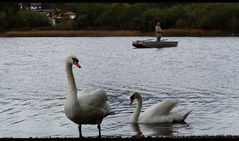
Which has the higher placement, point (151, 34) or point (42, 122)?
point (42, 122)

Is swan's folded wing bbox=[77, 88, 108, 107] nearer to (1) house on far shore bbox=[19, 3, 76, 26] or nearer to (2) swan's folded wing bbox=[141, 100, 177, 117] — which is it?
(2) swan's folded wing bbox=[141, 100, 177, 117]

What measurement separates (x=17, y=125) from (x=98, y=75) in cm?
1257

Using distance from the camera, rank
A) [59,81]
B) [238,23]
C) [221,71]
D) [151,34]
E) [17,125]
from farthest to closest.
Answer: [151,34], [238,23], [221,71], [59,81], [17,125]

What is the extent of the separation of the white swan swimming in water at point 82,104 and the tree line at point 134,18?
57632 millimetres

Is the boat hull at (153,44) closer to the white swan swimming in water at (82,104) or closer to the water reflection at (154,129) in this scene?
the water reflection at (154,129)

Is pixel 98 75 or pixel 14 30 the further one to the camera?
pixel 14 30

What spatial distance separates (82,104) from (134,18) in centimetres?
6399

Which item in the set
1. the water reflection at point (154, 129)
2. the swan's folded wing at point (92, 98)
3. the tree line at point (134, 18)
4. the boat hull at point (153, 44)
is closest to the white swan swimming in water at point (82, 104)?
the swan's folded wing at point (92, 98)

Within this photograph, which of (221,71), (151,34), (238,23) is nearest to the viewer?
(221,71)

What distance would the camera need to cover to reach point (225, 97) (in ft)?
45.9

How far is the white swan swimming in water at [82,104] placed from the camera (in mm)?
5586

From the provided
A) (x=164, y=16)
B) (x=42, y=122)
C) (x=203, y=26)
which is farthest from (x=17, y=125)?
(x=203, y=26)

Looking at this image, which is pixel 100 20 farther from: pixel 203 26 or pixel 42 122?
→ pixel 42 122

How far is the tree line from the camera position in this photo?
217 ft
